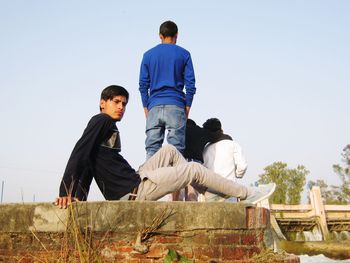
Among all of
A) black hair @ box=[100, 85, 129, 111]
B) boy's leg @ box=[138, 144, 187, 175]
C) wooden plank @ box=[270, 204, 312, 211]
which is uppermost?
wooden plank @ box=[270, 204, 312, 211]

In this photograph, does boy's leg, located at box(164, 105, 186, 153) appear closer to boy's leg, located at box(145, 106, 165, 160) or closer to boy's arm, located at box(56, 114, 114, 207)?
boy's leg, located at box(145, 106, 165, 160)

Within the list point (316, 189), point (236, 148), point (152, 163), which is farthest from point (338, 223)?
point (152, 163)

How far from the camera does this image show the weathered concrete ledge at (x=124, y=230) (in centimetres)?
333

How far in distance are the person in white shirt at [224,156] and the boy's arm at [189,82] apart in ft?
2.07

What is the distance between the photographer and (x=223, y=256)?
3.44 meters

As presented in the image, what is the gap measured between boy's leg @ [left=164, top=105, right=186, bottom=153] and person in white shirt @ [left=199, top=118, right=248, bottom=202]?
0.78 metres

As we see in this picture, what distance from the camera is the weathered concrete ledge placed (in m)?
3.33

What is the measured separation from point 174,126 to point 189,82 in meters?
0.66

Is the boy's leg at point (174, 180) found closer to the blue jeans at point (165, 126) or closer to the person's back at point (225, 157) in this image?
the blue jeans at point (165, 126)

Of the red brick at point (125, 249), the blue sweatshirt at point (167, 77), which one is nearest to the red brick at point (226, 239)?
the red brick at point (125, 249)

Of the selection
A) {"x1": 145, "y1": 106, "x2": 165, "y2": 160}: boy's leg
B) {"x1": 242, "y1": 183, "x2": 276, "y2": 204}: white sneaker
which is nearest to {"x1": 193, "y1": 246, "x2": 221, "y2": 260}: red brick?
{"x1": 242, "y1": 183, "x2": 276, "y2": 204}: white sneaker

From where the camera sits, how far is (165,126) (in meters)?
4.82

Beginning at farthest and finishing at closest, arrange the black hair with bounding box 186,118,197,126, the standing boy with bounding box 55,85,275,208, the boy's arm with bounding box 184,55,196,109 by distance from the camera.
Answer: the black hair with bounding box 186,118,197,126
the boy's arm with bounding box 184,55,196,109
the standing boy with bounding box 55,85,275,208

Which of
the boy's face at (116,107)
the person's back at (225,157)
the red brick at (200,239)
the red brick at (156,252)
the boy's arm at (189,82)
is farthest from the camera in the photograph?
the person's back at (225,157)
